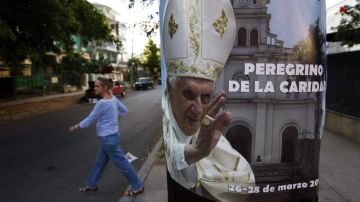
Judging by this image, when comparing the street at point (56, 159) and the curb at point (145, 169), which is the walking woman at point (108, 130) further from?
the street at point (56, 159)

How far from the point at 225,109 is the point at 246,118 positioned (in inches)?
5.4

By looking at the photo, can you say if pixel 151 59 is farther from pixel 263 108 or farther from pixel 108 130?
pixel 263 108

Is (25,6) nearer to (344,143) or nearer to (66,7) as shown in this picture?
(66,7)

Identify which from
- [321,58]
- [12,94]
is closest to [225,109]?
[321,58]

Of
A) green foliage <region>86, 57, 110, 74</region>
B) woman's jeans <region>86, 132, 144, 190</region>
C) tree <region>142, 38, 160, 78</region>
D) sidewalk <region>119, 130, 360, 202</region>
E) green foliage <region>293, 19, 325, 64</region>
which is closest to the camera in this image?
green foliage <region>293, 19, 325, 64</region>

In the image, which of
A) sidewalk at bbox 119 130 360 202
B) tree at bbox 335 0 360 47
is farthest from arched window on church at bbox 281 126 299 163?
tree at bbox 335 0 360 47

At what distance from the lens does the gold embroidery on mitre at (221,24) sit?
95.3 inches

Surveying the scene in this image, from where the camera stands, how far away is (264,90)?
246 centimetres

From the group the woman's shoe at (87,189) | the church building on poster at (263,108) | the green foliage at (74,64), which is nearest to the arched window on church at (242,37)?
the church building on poster at (263,108)

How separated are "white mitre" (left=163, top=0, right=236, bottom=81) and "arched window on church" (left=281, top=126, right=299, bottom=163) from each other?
563mm

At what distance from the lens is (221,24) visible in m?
2.43

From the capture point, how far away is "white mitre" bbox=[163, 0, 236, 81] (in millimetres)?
2426

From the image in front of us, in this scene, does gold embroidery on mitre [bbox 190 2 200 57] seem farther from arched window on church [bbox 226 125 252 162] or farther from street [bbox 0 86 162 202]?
street [bbox 0 86 162 202]

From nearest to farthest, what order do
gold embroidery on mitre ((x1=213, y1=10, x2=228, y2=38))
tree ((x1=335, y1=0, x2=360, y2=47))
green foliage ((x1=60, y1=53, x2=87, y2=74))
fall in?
1. gold embroidery on mitre ((x1=213, y1=10, x2=228, y2=38))
2. tree ((x1=335, y1=0, x2=360, y2=47))
3. green foliage ((x1=60, y1=53, x2=87, y2=74))
